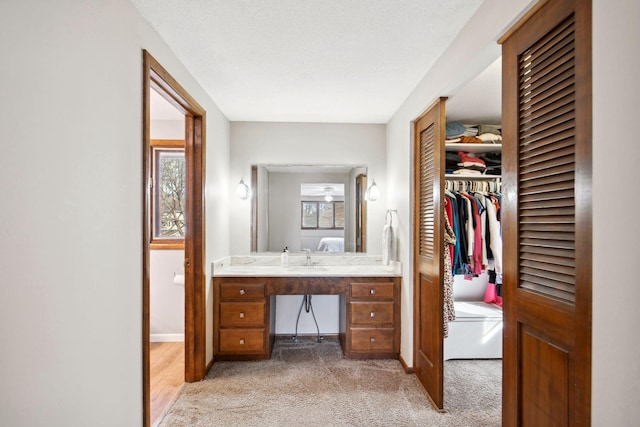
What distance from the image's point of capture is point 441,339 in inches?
91.8

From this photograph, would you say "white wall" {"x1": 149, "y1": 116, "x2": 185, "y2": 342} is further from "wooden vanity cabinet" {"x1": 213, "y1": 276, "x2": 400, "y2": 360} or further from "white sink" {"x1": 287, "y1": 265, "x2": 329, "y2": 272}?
"white sink" {"x1": 287, "y1": 265, "x2": 329, "y2": 272}

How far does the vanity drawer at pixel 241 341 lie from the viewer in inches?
124

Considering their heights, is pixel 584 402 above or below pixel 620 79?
below

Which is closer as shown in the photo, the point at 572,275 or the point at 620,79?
the point at 620,79

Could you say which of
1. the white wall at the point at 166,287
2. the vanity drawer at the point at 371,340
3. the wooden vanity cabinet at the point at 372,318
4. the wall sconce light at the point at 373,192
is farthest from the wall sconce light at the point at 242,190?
the vanity drawer at the point at 371,340

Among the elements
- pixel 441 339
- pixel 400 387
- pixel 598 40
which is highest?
pixel 598 40

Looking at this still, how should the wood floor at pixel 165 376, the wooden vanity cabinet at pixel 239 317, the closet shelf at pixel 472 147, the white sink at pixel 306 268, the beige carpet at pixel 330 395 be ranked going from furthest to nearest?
the white sink at pixel 306 268, the closet shelf at pixel 472 147, the wooden vanity cabinet at pixel 239 317, the wood floor at pixel 165 376, the beige carpet at pixel 330 395

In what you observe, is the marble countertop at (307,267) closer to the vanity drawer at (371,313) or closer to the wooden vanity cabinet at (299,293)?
the wooden vanity cabinet at (299,293)

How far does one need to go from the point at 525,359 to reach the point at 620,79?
1.08 meters

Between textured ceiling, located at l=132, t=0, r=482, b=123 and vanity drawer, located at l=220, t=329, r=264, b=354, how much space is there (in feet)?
6.89

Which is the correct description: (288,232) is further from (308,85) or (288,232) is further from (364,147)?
(308,85)

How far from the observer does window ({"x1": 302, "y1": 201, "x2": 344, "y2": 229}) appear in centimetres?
381

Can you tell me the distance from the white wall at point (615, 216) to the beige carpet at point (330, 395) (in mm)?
1528

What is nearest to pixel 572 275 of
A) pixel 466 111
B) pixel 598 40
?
pixel 598 40
